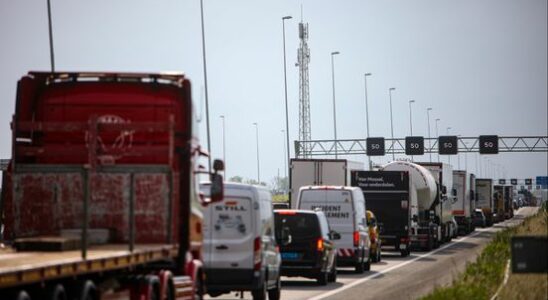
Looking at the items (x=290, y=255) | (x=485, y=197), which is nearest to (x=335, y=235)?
(x=290, y=255)

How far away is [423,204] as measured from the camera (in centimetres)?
5362

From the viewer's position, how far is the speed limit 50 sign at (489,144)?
11598 cm

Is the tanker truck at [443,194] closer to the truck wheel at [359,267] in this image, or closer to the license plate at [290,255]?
the truck wheel at [359,267]

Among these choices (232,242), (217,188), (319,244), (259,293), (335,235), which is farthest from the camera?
(335,235)

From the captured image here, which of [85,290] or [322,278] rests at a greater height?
[85,290]

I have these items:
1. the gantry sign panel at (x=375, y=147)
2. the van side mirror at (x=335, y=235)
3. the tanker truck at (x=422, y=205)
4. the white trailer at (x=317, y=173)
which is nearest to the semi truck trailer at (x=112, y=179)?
the van side mirror at (x=335, y=235)

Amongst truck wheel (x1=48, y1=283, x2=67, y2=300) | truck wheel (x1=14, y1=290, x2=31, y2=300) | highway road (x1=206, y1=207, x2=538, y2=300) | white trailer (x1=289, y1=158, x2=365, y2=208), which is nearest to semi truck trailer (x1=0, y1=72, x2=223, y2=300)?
truck wheel (x1=48, y1=283, x2=67, y2=300)

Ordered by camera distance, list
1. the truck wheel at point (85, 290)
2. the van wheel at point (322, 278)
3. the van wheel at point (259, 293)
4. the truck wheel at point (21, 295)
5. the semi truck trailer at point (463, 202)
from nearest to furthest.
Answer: the truck wheel at point (21, 295)
the truck wheel at point (85, 290)
the van wheel at point (259, 293)
the van wheel at point (322, 278)
the semi truck trailer at point (463, 202)

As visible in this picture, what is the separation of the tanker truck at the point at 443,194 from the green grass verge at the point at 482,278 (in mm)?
23574

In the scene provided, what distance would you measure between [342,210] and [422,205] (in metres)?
17.8

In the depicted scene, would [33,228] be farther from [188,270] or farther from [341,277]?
[341,277]

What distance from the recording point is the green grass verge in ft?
68.5

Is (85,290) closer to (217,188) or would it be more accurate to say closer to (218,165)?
(217,188)

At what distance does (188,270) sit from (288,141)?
59332 mm
